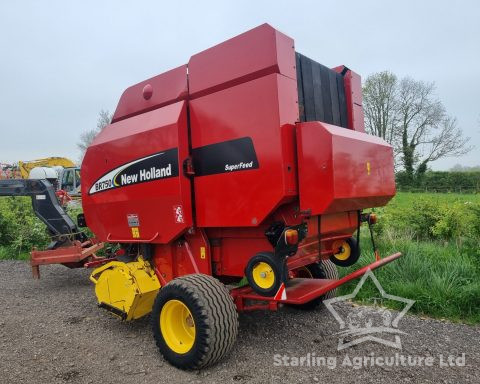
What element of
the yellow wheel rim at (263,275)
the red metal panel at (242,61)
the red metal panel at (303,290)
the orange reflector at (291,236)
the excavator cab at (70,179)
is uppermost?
the excavator cab at (70,179)

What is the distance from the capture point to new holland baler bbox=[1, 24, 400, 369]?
3.31 meters

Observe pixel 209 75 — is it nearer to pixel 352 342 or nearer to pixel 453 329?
pixel 352 342

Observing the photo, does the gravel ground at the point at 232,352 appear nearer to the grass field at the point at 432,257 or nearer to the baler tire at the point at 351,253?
the grass field at the point at 432,257

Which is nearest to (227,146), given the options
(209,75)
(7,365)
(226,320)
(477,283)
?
(209,75)

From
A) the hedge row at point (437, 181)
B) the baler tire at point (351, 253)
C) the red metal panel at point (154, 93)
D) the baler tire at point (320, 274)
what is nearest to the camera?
the red metal panel at point (154, 93)

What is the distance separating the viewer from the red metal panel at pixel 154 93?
4129 mm

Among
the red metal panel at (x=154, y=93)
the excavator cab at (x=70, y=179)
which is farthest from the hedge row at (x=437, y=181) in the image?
the red metal panel at (x=154, y=93)

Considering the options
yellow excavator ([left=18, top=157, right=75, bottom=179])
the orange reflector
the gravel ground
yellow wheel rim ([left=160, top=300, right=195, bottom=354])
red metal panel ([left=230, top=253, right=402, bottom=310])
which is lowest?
the gravel ground

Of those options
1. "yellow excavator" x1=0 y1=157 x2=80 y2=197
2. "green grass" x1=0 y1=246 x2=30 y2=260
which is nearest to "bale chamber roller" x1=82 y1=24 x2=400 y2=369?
"green grass" x1=0 y1=246 x2=30 y2=260

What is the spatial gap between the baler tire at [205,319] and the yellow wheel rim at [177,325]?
0.27 ft

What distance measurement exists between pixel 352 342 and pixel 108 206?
300 centimetres

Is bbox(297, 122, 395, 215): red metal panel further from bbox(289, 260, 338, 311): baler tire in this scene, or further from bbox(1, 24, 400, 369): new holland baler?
bbox(289, 260, 338, 311): baler tire

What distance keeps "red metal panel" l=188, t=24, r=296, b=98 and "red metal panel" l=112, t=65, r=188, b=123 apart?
162 mm

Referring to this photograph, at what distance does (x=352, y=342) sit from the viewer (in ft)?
12.8
